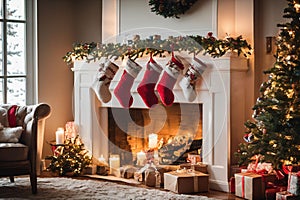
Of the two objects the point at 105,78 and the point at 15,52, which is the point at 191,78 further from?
the point at 15,52

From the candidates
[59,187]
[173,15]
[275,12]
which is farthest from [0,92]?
[275,12]

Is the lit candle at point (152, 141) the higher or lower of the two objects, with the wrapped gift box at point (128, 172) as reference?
higher

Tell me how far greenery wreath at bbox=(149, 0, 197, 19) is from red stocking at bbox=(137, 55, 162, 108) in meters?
0.52

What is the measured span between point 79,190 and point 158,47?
1.60 metres

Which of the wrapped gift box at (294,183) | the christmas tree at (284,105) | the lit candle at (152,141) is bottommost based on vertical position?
the wrapped gift box at (294,183)

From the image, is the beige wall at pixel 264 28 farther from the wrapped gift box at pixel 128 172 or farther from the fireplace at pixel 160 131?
the wrapped gift box at pixel 128 172

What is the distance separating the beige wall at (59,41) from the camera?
702 cm

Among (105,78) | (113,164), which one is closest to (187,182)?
(113,164)

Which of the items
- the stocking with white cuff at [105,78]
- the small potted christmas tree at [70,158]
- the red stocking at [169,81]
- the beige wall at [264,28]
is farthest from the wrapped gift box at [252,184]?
the small potted christmas tree at [70,158]

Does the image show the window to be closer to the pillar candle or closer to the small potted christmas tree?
the small potted christmas tree

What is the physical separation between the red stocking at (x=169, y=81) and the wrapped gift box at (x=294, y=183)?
152cm

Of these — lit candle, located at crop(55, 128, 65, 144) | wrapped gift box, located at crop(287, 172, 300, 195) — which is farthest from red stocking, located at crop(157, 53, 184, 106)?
wrapped gift box, located at crop(287, 172, 300, 195)

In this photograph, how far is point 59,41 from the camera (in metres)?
7.18

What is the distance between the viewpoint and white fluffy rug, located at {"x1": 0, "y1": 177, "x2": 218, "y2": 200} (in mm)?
5414
